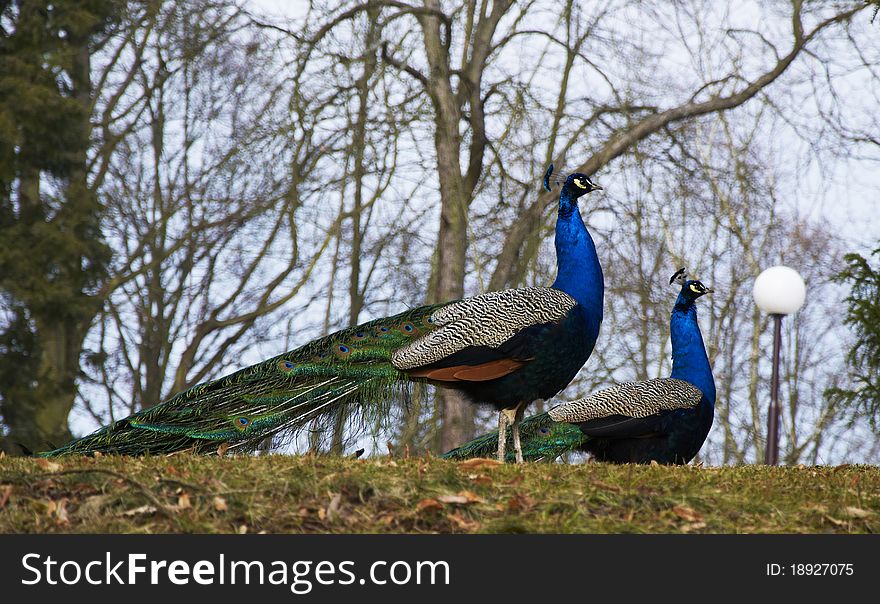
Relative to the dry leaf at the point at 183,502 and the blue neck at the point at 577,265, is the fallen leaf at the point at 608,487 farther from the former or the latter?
the blue neck at the point at 577,265

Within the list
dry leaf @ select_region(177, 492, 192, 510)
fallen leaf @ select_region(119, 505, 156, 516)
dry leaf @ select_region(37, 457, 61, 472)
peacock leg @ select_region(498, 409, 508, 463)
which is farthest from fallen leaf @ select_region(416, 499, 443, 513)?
peacock leg @ select_region(498, 409, 508, 463)

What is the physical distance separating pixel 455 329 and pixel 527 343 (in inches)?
20.3

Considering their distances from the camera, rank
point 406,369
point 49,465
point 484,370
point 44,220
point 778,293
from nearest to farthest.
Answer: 1. point 49,465
2. point 484,370
3. point 406,369
4. point 778,293
5. point 44,220

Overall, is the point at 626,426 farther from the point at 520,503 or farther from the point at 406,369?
the point at 520,503

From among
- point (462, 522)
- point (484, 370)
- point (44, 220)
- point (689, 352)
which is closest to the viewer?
point (462, 522)

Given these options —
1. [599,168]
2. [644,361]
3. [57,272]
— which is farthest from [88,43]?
[644,361]

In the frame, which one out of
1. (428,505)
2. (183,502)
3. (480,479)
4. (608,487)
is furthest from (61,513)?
(608,487)

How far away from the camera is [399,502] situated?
4.46 metres

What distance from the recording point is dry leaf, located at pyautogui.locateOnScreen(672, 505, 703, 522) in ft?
14.6

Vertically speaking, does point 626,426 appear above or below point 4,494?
above

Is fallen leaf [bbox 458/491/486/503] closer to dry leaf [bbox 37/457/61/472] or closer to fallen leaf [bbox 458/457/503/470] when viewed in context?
fallen leaf [bbox 458/457/503/470]

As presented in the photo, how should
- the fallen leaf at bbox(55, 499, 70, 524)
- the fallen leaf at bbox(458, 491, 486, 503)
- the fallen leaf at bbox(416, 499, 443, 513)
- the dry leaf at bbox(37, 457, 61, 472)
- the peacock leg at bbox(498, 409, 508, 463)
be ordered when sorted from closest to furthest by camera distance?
the fallen leaf at bbox(55, 499, 70, 524) < the fallen leaf at bbox(416, 499, 443, 513) < the fallen leaf at bbox(458, 491, 486, 503) < the dry leaf at bbox(37, 457, 61, 472) < the peacock leg at bbox(498, 409, 508, 463)

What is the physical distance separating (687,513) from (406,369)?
322 cm

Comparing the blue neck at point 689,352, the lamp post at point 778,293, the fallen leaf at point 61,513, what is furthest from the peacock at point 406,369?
the lamp post at point 778,293
